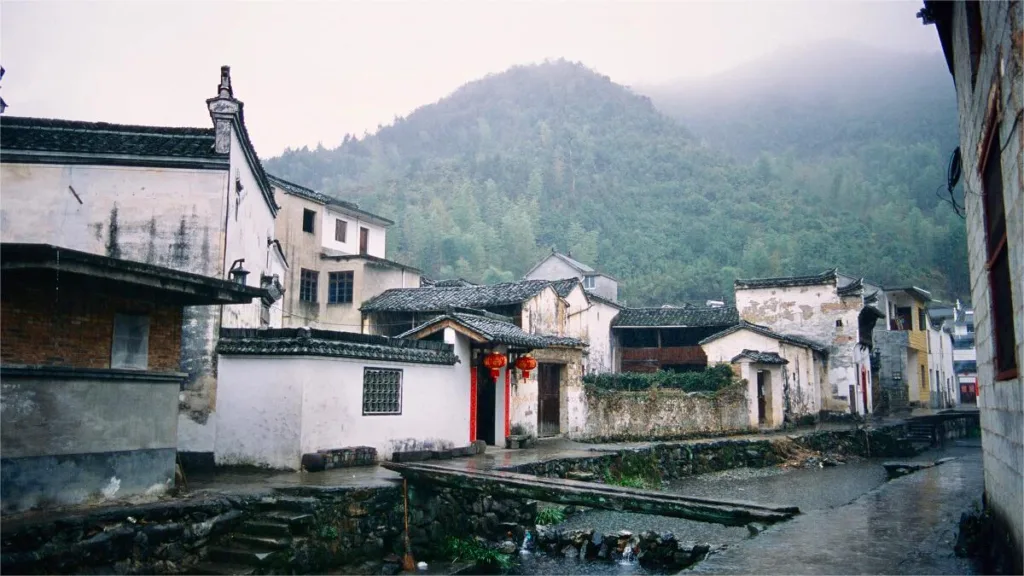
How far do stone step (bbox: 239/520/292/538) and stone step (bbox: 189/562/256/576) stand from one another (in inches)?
20.8

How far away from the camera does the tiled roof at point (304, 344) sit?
44.4 ft

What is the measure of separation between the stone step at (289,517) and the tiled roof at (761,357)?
64.0 ft

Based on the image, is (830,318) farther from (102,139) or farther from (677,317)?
(102,139)

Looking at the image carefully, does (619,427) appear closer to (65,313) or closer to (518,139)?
(65,313)

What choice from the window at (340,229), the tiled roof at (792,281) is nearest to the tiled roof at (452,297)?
the window at (340,229)

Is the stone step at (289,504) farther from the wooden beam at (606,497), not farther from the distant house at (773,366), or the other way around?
the distant house at (773,366)

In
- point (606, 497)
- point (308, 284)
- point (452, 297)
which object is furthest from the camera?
point (308, 284)

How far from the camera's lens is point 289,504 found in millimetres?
10172

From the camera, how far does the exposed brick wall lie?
8.17 metres

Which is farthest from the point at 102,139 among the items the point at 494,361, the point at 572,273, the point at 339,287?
the point at 572,273

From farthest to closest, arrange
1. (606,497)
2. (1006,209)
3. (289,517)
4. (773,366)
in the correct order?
(773,366)
(289,517)
(606,497)
(1006,209)

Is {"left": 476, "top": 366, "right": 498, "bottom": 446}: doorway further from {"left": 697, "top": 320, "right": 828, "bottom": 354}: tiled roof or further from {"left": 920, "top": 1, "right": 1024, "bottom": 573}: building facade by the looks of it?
{"left": 697, "top": 320, "right": 828, "bottom": 354}: tiled roof

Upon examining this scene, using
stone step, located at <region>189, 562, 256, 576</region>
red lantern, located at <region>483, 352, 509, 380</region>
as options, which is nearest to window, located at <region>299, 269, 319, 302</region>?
red lantern, located at <region>483, 352, 509, 380</region>

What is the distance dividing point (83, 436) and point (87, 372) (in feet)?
2.56
